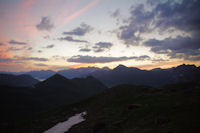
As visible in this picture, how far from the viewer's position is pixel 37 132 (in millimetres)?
54625

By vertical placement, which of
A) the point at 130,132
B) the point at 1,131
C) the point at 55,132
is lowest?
the point at 1,131

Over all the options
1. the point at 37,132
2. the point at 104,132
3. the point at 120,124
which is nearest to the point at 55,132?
the point at 37,132

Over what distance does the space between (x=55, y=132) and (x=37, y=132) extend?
1564cm

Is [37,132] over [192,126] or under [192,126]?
under

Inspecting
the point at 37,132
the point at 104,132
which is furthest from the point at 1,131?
the point at 104,132

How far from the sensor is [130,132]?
22.9 m

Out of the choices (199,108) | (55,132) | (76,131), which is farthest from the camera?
(55,132)

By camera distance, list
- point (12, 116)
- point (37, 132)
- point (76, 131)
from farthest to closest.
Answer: point (12, 116), point (37, 132), point (76, 131)

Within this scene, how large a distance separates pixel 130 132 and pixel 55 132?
33845mm

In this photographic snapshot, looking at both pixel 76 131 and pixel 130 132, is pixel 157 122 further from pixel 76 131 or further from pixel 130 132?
pixel 76 131

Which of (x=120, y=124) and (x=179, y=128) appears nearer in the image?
(x=179, y=128)

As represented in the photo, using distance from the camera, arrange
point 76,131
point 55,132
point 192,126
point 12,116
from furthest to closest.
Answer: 1. point 12,116
2. point 55,132
3. point 76,131
4. point 192,126

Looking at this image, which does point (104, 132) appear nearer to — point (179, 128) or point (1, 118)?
point (179, 128)

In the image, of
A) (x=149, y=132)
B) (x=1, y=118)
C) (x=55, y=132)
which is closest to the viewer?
(x=149, y=132)
